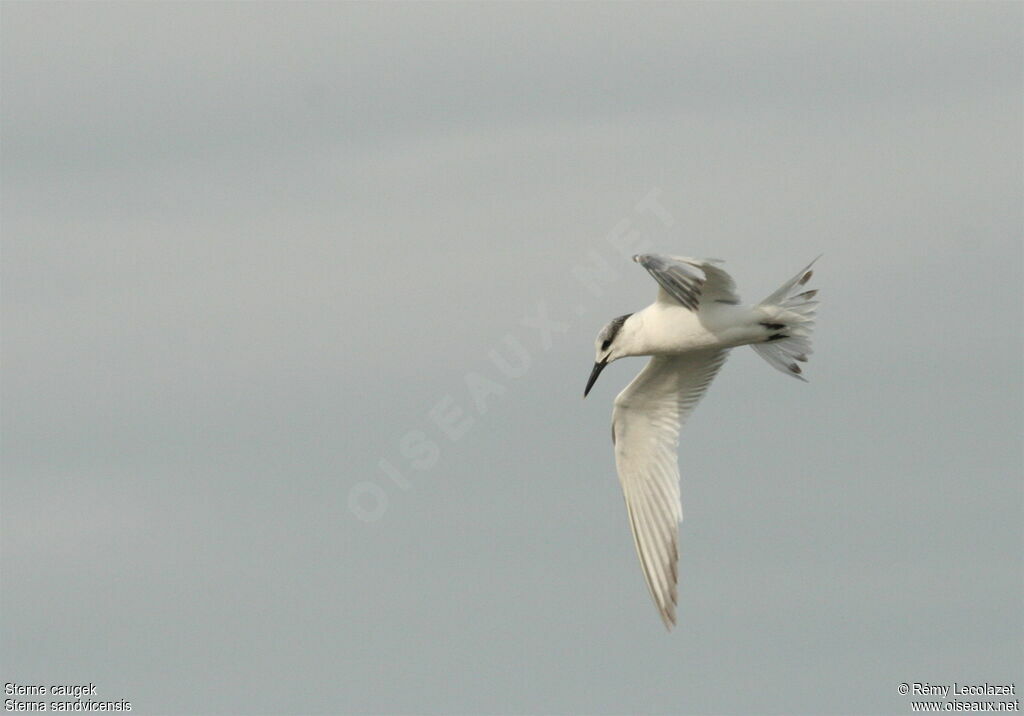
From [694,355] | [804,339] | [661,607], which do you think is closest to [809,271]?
[804,339]

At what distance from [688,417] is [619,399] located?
0.89 meters

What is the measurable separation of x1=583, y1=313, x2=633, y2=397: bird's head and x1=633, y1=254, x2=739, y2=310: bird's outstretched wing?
0.95m

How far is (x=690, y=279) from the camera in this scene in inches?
757

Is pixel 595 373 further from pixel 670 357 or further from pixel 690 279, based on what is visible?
pixel 690 279

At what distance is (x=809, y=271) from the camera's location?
20.1 m

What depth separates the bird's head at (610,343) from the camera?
21109 millimetres

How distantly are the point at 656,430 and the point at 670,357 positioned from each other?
3.26 ft

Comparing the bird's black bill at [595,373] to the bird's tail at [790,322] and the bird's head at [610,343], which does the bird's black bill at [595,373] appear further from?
the bird's tail at [790,322]

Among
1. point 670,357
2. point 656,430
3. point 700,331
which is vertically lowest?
point 656,430

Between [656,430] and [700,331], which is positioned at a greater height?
[700,331]

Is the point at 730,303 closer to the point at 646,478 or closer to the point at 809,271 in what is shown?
the point at 809,271

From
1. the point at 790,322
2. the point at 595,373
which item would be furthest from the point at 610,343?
the point at 790,322

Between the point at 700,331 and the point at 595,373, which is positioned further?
the point at 595,373

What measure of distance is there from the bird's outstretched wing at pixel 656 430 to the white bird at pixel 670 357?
0.01 meters
